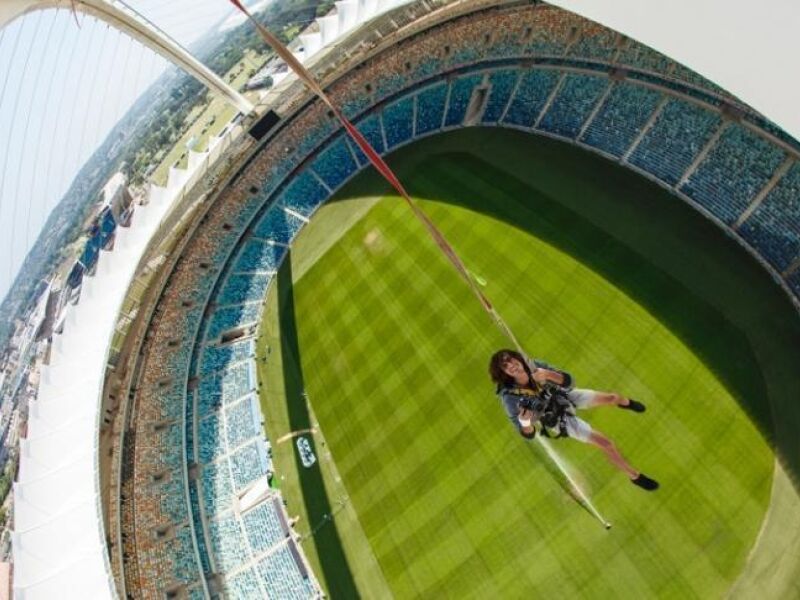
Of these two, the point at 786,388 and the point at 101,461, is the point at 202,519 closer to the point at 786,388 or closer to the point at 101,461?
the point at 101,461

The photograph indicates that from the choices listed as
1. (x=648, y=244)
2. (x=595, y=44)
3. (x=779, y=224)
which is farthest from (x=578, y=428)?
(x=595, y=44)

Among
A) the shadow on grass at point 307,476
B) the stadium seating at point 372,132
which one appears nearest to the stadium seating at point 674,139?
the stadium seating at point 372,132

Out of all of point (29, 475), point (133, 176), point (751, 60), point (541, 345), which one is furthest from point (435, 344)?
point (133, 176)

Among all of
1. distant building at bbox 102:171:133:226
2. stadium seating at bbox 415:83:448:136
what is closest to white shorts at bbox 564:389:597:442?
stadium seating at bbox 415:83:448:136

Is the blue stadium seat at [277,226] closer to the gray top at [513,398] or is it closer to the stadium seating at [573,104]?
the stadium seating at [573,104]

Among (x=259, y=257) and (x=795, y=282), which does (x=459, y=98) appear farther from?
(x=795, y=282)

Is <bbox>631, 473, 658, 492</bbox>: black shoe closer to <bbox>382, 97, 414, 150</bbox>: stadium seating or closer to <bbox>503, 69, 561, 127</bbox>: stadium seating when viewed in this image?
<bbox>503, 69, 561, 127</bbox>: stadium seating
